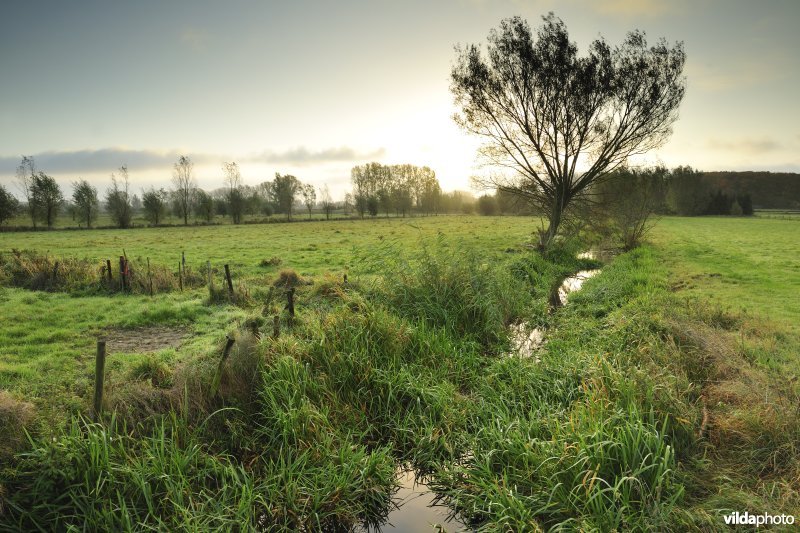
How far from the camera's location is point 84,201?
58.5 metres

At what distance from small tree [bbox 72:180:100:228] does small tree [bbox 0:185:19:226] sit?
22.4ft

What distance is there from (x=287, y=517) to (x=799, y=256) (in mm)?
27640

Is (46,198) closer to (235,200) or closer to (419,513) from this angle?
(235,200)

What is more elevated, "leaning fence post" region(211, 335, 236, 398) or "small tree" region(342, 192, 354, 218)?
"small tree" region(342, 192, 354, 218)

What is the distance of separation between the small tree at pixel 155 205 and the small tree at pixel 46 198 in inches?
398

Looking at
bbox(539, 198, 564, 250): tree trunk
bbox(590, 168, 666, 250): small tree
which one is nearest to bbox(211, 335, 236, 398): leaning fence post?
bbox(539, 198, 564, 250): tree trunk

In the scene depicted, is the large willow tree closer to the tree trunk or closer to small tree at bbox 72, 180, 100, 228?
the tree trunk

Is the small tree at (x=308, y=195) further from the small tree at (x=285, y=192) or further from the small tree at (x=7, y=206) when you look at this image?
the small tree at (x=7, y=206)

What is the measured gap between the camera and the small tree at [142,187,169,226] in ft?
199

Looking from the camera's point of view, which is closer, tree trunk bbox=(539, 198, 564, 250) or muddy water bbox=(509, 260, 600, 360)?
muddy water bbox=(509, 260, 600, 360)

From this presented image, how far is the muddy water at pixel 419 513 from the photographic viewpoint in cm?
458

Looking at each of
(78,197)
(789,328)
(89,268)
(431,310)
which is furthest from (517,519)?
(78,197)

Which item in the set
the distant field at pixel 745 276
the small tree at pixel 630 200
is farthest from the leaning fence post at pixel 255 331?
the small tree at pixel 630 200

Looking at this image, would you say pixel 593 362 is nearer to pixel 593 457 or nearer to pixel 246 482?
pixel 593 457
